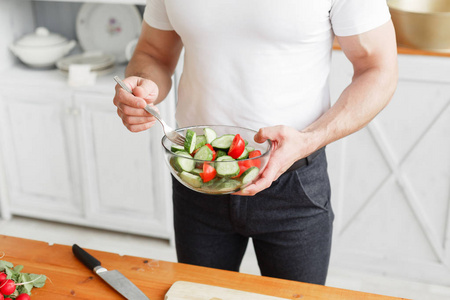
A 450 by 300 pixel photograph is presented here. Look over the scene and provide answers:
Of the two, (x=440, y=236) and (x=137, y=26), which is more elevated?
(x=137, y=26)

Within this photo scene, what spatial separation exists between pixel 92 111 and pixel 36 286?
1498 millimetres

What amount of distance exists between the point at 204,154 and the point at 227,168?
0.06 m

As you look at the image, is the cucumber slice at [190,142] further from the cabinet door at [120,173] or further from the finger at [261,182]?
the cabinet door at [120,173]

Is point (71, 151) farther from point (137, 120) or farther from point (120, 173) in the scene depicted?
point (137, 120)

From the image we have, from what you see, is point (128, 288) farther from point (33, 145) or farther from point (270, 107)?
point (33, 145)

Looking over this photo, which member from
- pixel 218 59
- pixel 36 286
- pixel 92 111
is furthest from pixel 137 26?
pixel 36 286

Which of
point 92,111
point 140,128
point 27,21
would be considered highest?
point 140,128

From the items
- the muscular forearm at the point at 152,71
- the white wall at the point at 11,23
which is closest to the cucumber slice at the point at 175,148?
the muscular forearm at the point at 152,71

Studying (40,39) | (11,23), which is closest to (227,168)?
(40,39)

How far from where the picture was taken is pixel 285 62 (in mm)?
1129

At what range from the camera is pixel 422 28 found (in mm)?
1951

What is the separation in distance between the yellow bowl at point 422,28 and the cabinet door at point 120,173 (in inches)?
41.2

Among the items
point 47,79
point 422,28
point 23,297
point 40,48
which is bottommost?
point 47,79

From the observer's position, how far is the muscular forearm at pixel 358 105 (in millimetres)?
1115
